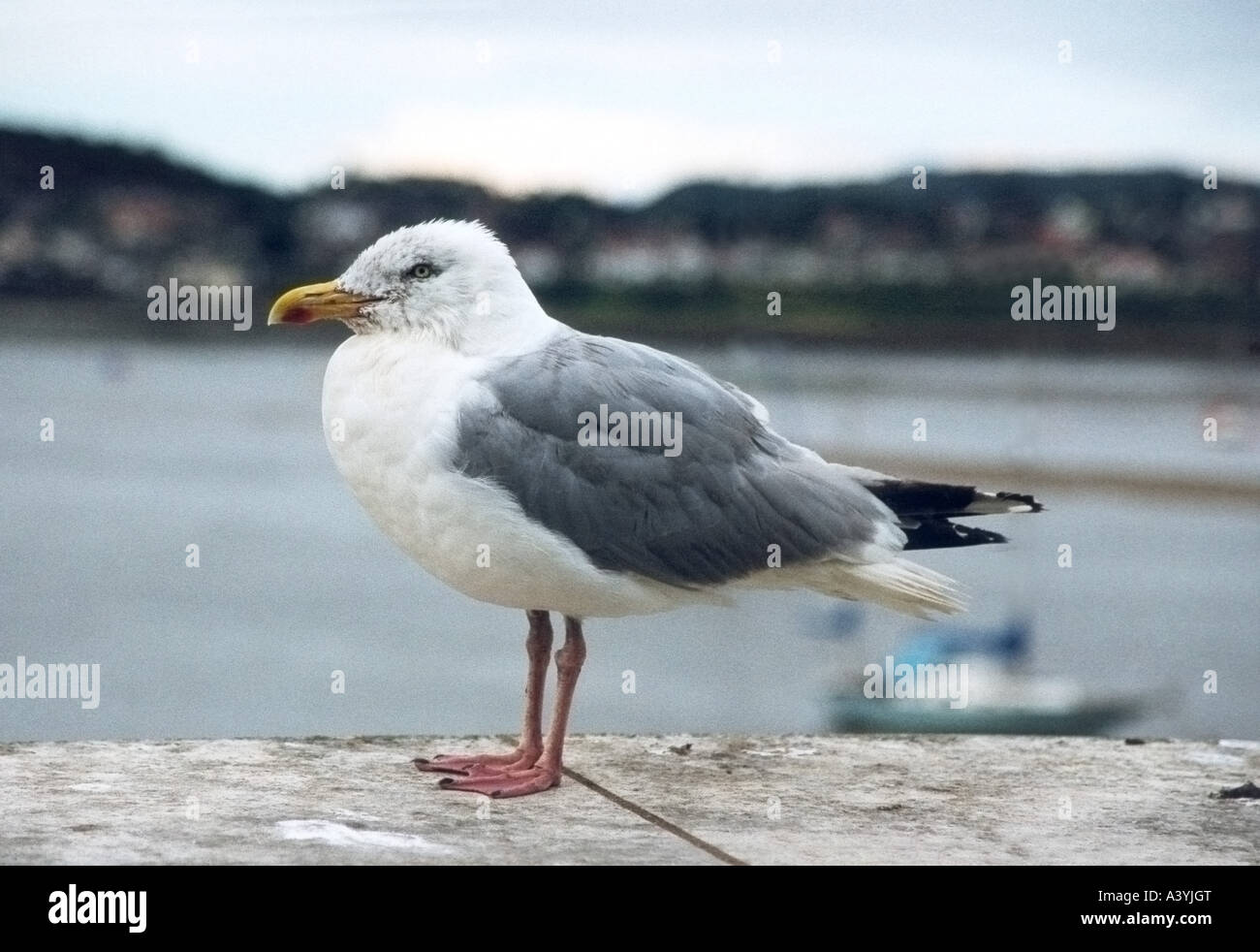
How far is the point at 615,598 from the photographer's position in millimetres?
4617

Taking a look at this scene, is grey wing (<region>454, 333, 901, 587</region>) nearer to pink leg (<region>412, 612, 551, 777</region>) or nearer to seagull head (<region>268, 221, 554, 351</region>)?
seagull head (<region>268, 221, 554, 351</region>)

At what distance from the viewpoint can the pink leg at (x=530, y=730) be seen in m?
4.87

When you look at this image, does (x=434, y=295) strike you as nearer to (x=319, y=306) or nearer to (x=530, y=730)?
(x=319, y=306)

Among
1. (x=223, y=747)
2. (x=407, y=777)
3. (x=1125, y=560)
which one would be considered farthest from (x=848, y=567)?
(x=1125, y=560)

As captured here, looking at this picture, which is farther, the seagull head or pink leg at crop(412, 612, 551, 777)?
pink leg at crop(412, 612, 551, 777)

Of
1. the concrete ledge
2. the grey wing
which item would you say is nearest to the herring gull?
the grey wing

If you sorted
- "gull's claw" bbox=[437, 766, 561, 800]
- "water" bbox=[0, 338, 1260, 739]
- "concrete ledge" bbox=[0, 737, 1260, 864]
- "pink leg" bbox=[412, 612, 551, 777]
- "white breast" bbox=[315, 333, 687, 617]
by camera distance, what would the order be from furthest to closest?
"water" bbox=[0, 338, 1260, 739] < "pink leg" bbox=[412, 612, 551, 777] < "gull's claw" bbox=[437, 766, 561, 800] < "white breast" bbox=[315, 333, 687, 617] < "concrete ledge" bbox=[0, 737, 1260, 864]

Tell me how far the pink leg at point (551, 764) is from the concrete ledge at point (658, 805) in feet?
0.17

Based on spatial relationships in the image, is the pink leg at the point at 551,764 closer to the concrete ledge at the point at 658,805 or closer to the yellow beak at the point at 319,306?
the concrete ledge at the point at 658,805

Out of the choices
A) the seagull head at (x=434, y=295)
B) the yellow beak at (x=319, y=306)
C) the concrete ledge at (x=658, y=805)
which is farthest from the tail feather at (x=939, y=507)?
the yellow beak at (x=319, y=306)

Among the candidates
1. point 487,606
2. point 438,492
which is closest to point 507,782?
point 438,492

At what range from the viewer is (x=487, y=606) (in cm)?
4322

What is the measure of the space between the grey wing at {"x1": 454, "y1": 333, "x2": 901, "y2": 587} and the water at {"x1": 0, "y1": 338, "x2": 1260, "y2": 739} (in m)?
8.11

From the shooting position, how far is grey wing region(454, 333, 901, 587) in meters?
4.51
